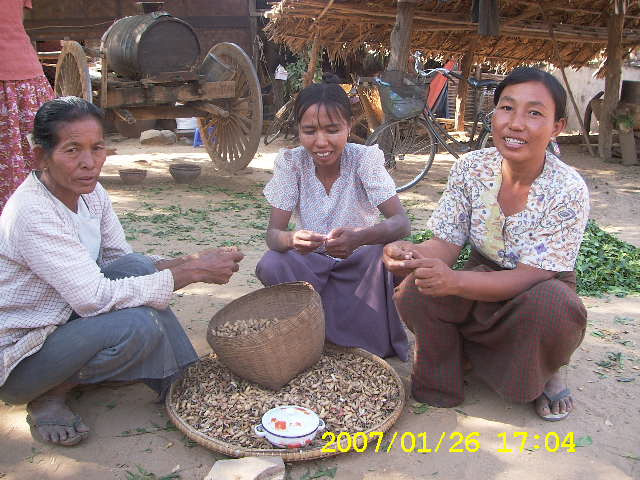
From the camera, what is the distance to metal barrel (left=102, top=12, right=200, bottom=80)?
19.0 feet

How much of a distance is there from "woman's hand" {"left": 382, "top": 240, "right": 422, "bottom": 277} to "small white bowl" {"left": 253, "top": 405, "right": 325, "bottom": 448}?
58 centimetres

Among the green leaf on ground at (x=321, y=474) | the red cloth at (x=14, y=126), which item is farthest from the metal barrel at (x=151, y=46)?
the green leaf on ground at (x=321, y=474)

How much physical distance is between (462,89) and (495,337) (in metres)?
8.77

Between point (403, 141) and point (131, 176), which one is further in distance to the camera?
point (403, 141)

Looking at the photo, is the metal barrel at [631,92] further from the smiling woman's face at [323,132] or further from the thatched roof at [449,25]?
the smiling woman's face at [323,132]

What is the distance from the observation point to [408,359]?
2.67 meters

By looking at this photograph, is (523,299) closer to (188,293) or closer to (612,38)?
(188,293)

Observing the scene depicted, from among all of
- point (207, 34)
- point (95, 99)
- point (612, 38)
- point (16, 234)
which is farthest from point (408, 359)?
point (207, 34)

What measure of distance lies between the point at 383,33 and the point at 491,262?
6.83 meters

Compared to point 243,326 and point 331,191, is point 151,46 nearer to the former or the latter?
point 331,191

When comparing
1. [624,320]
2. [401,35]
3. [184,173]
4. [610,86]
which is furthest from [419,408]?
[610,86]

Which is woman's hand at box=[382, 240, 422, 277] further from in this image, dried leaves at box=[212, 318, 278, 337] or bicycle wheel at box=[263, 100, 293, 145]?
bicycle wheel at box=[263, 100, 293, 145]

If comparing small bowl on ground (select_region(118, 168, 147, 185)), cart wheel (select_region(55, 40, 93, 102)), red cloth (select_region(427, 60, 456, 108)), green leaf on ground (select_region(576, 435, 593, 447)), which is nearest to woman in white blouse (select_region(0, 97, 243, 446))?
green leaf on ground (select_region(576, 435, 593, 447))

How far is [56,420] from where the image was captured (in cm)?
208
